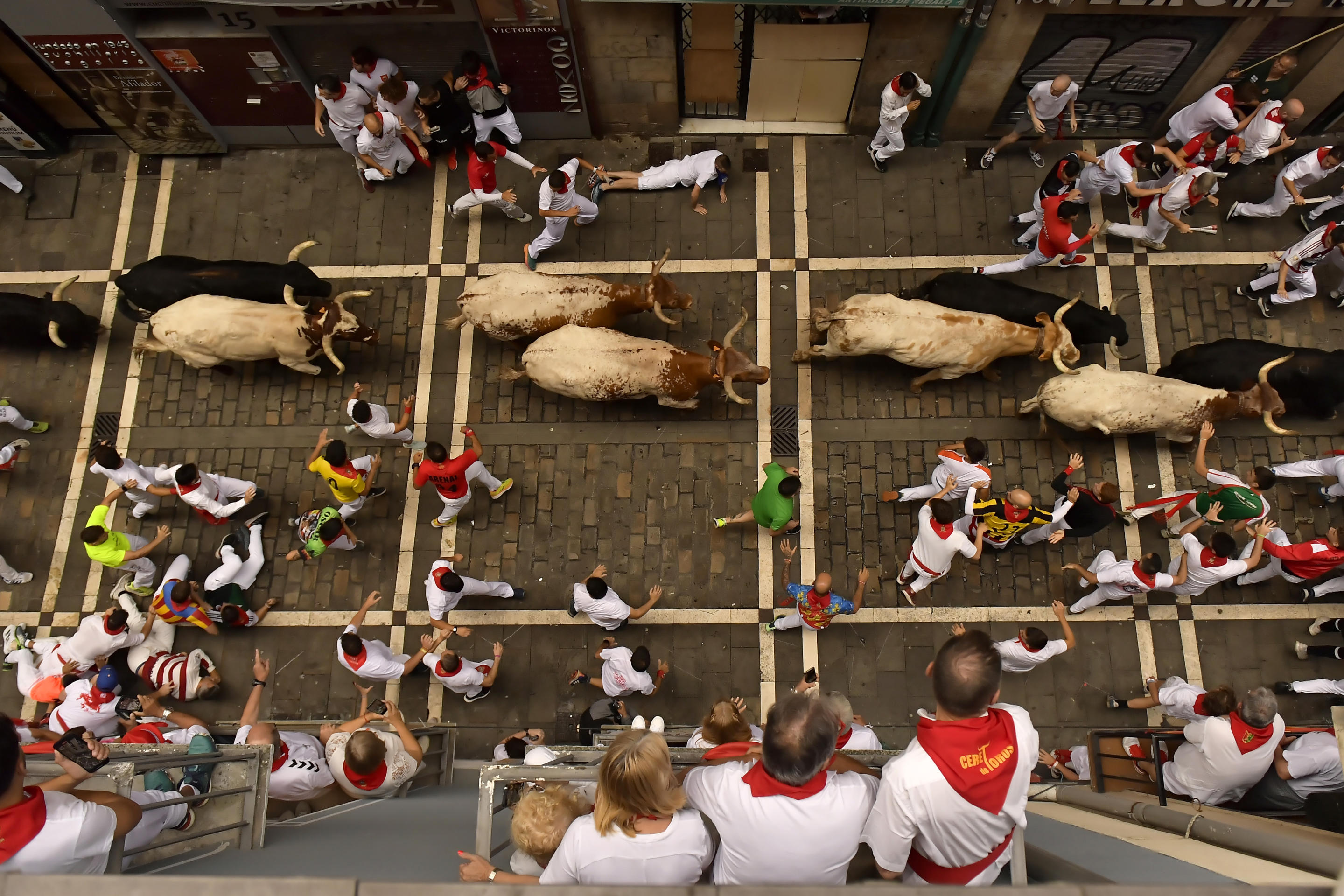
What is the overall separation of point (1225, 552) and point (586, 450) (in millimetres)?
7920

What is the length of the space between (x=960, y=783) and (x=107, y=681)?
9.19 m

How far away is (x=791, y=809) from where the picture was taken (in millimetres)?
4062

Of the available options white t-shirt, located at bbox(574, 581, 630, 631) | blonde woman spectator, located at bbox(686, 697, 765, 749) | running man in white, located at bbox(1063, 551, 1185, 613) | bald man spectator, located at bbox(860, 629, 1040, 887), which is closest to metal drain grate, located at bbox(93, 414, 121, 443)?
white t-shirt, located at bbox(574, 581, 630, 631)

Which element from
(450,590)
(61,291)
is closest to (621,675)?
(450,590)

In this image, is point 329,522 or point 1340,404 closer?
point 329,522

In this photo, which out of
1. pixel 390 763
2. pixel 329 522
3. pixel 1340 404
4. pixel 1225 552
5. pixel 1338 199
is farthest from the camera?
pixel 1338 199

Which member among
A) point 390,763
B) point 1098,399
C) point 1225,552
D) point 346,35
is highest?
point 346,35

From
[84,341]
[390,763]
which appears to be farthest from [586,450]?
[84,341]

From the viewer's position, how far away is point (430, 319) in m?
11.3

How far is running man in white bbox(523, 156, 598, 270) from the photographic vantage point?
10.3 metres

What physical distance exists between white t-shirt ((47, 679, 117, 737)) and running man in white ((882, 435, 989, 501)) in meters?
Answer: 9.83

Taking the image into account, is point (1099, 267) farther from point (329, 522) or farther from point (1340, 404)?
point (329, 522)

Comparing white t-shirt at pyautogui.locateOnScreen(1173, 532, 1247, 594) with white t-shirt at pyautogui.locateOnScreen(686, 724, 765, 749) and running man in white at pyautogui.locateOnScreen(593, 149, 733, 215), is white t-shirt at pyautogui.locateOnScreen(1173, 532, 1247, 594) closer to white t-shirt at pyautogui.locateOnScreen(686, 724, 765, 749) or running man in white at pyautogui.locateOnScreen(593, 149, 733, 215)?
white t-shirt at pyautogui.locateOnScreen(686, 724, 765, 749)

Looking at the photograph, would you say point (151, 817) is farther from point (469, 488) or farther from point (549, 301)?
point (549, 301)
